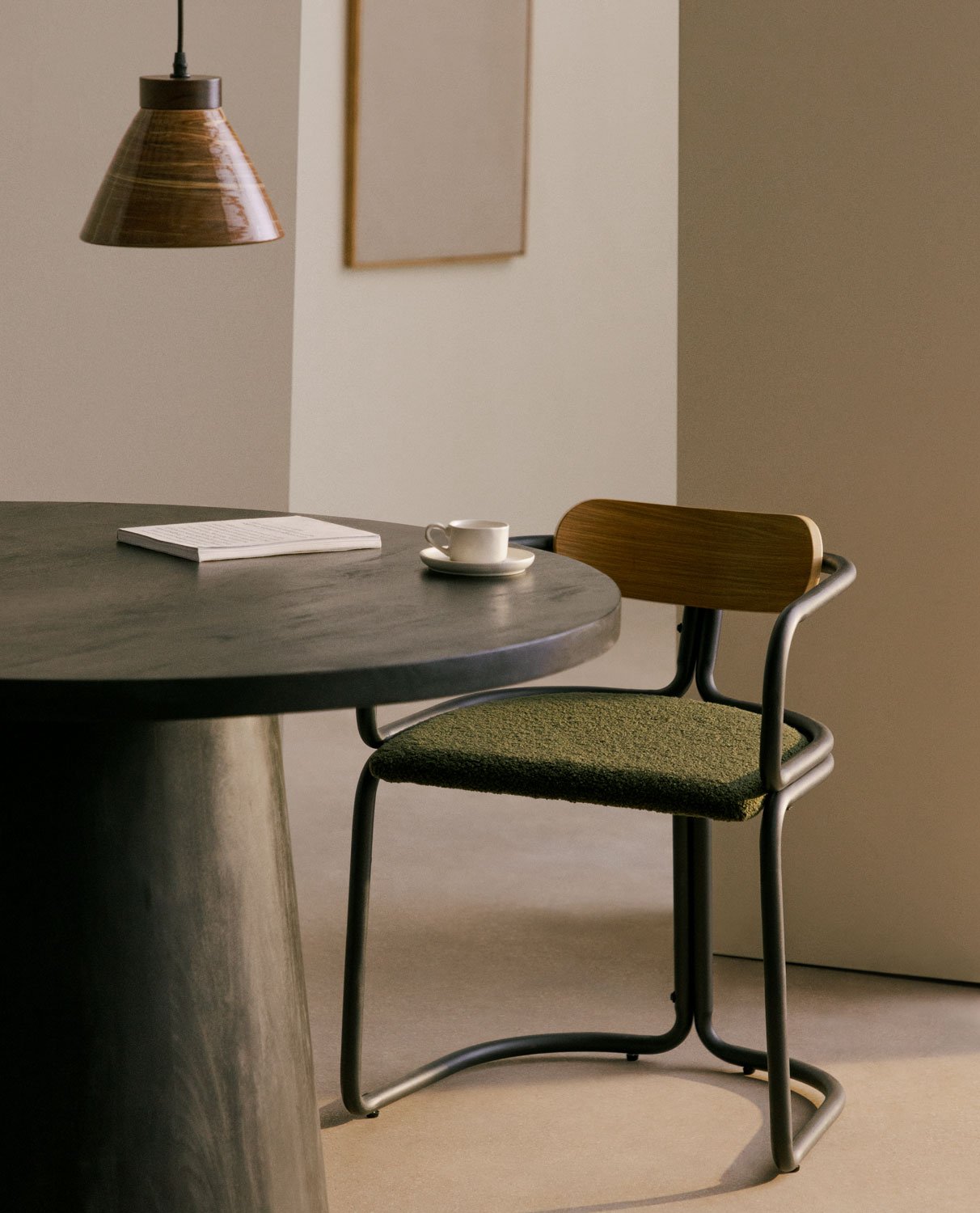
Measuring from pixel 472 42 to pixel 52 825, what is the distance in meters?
3.86

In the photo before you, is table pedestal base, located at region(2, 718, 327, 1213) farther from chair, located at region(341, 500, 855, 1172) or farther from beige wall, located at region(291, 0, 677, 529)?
beige wall, located at region(291, 0, 677, 529)

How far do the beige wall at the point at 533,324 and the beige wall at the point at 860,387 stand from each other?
1.88 metres

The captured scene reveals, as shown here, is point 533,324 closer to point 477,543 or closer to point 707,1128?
point 707,1128

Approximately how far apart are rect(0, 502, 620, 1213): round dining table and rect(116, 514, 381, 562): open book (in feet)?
0.25

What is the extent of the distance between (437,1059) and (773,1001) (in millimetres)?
569

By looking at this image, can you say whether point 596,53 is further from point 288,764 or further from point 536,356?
point 288,764

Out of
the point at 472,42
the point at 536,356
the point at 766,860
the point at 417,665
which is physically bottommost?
the point at 766,860

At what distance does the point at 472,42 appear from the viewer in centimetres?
486

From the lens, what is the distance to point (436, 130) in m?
4.76

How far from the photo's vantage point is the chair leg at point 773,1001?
6.23 feet

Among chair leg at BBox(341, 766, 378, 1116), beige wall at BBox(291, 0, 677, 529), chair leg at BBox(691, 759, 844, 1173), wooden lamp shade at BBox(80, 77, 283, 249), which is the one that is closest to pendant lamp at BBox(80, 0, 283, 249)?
wooden lamp shade at BBox(80, 77, 283, 249)

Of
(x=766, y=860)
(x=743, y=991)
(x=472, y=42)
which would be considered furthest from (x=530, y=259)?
(x=766, y=860)

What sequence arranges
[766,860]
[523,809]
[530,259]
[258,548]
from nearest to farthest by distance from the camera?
[258,548] < [766,860] < [523,809] < [530,259]

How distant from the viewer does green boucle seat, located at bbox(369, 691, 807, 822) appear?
6.16ft
